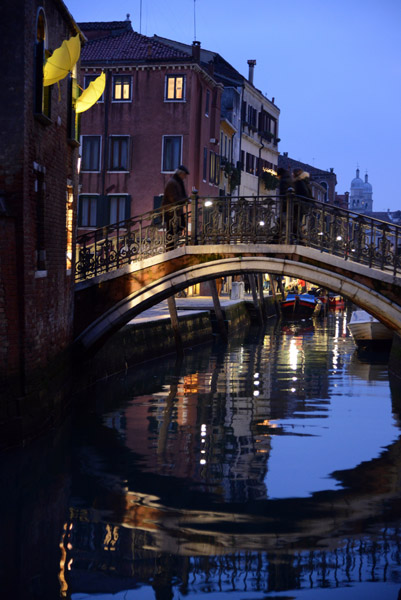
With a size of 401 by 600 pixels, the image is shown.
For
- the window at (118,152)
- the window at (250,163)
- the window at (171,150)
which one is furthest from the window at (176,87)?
the window at (250,163)

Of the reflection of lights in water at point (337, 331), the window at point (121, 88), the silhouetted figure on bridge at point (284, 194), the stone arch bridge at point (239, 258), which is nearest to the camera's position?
the stone arch bridge at point (239, 258)

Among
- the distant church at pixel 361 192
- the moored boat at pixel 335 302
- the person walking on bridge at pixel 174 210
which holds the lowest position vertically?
the moored boat at pixel 335 302

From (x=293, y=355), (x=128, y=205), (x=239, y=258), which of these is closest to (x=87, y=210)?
(x=128, y=205)

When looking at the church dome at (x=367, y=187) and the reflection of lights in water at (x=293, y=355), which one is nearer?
the reflection of lights in water at (x=293, y=355)

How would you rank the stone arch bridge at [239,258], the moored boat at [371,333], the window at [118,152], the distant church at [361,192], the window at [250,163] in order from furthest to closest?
the distant church at [361,192] < the window at [250,163] < the window at [118,152] < the moored boat at [371,333] < the stone arch bridge at [239,258]

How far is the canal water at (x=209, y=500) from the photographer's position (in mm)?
6910

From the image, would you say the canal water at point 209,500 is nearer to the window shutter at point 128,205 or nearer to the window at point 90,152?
the window shutter at point 128,205

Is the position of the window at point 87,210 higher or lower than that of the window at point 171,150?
lower

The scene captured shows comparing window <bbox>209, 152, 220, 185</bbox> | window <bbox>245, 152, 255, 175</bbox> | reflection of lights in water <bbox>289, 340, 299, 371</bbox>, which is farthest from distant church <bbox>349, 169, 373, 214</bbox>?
reflection of lights in water <bbox>289, 340, 299, 371</bbox>

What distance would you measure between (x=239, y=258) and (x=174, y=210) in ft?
4.30

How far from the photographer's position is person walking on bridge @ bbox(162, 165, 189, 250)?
47.4 ft

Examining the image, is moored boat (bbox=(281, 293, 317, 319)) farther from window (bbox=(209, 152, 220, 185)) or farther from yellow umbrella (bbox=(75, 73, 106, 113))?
yellow umbrella (bbox=(75, 73, 106, 113))

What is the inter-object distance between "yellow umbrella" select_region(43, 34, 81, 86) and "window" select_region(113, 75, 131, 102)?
20.1 metres

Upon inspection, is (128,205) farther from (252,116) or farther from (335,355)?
(252,116)
